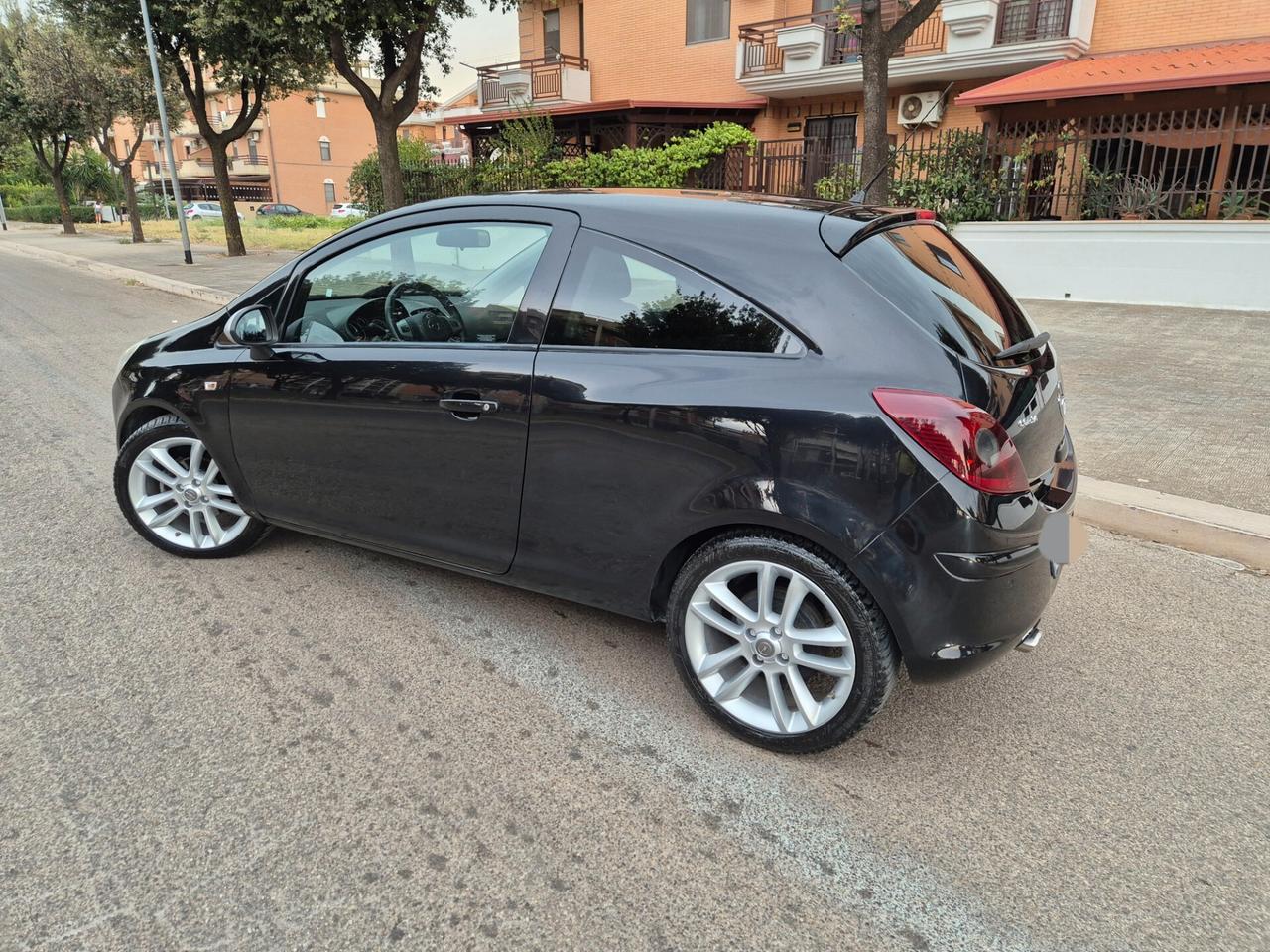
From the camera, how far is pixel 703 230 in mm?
2748

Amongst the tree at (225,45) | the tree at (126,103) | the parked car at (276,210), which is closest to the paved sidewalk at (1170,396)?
the tree at (225,45)

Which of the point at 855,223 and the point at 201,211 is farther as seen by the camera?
the point at 201,211

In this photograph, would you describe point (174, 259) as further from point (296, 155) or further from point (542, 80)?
point (296, 155)

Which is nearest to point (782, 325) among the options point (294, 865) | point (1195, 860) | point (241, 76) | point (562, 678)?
point (562, 678)

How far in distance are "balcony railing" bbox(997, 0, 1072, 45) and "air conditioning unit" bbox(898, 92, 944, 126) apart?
5.63ft

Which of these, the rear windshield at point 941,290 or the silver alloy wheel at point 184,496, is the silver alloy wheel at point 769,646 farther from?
the silver alloy wheel at point 184,496

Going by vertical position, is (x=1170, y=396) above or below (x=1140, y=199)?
below

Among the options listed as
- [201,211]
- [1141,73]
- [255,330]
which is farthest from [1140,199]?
[201,211]

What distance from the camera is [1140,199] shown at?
1240 centimetres

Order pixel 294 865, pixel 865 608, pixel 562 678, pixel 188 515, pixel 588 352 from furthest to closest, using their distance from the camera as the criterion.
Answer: pixel 188 515 → pixel 562 678 → pixel 588 352 → pixel 865 608 → pixel 294 865

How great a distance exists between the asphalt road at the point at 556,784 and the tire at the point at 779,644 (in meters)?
0.14

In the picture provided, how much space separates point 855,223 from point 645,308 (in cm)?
72

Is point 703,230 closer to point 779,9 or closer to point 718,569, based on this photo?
point 718,569

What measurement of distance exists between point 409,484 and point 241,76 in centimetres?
1994
